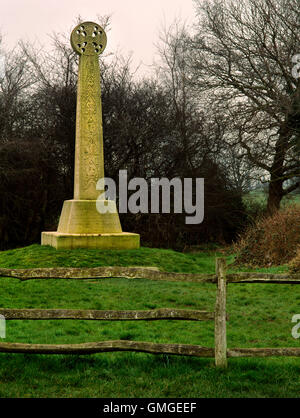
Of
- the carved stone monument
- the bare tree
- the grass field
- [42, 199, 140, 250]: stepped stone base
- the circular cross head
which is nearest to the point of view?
the grass field

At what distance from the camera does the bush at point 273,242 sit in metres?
15.0

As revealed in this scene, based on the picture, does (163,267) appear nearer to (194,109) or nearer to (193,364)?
(193,364)

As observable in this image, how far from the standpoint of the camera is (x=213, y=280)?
5551 millimetres

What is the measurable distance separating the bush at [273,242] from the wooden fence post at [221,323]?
31.0ft

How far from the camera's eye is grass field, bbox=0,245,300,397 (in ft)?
16.0

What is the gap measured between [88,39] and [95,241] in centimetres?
686

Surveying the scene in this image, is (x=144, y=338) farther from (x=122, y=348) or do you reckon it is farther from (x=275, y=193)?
(x=275, y=193)

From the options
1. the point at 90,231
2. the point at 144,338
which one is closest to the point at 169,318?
the point at 144,338

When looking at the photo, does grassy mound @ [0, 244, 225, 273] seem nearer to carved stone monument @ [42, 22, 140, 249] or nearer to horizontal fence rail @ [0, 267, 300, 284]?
carved stone monument @ [42, 22, 140, 249]

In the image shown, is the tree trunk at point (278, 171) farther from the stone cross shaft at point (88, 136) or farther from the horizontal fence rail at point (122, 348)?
the horizontal fence rail at point (122, 348)

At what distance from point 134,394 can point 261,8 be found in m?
18.8

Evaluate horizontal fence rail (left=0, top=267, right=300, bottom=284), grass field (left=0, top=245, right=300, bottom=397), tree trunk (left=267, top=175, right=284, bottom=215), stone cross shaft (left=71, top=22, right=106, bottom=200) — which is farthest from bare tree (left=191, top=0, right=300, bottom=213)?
horizontal fence rail (left=0, top=267, right=300, bottom=284)

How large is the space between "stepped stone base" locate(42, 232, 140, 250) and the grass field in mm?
1372
